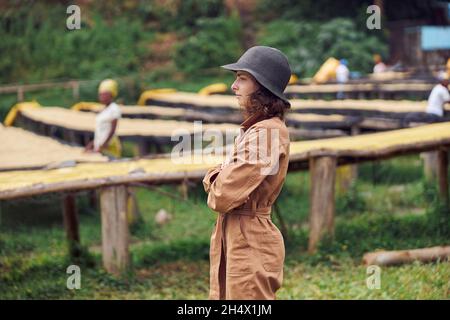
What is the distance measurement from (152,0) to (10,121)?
1038cm

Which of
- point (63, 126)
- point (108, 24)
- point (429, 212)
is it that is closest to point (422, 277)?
point (429, 212)

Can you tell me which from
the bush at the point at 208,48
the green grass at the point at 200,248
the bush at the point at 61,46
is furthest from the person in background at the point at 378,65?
the green grass at the point at 200,248

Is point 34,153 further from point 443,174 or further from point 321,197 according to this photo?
point 443,174

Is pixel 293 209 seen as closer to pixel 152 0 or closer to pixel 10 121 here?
pixel 10 121

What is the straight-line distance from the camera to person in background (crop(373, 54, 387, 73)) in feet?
73.0

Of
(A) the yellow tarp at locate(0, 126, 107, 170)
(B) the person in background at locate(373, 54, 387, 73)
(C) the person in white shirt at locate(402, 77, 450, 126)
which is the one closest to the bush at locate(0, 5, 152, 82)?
(B) the person in background at locate(373, 54, 387, 73)

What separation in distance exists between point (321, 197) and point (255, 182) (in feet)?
14.7

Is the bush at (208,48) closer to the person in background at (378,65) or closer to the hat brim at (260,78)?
the person in background at (378,65)

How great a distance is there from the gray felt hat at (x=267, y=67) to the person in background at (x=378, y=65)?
18740 mm

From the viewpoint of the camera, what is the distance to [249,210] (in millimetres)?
3928

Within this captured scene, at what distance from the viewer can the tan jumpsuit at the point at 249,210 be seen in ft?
12.5

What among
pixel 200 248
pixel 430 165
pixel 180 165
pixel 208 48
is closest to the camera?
pixel 180 165

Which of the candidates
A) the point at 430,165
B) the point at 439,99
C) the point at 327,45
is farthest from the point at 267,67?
the point at 327,45
